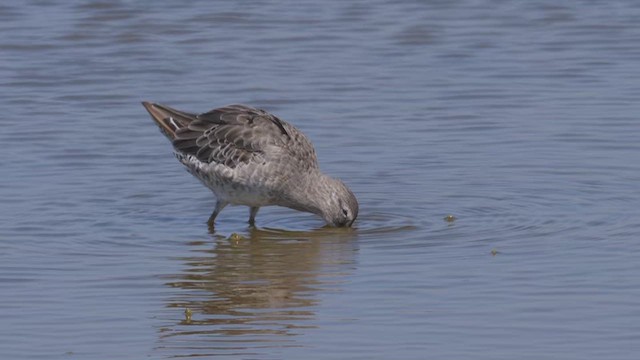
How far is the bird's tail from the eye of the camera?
1270 cm

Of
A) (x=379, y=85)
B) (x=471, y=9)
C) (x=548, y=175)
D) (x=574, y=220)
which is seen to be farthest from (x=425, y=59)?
(x=574, y=220)

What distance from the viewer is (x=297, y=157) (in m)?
12.3

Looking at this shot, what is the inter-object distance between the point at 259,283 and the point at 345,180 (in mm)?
2922

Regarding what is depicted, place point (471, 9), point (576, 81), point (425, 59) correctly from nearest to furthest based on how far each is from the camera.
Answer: point (576, 81), point (425, 59), point (471, 9)

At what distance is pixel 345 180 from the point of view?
42.7 feet

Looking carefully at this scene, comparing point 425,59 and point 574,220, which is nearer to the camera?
point 574,220

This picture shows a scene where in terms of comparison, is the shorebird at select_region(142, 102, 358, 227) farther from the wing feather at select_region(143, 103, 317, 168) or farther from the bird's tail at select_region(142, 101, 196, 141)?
the bird's tail at select_region(142, 101, 196, 141)

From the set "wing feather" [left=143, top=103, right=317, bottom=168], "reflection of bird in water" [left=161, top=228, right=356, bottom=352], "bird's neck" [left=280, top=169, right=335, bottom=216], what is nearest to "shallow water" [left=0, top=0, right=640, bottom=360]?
"reflection of bird in water" [left=161, top=228, right=356, bottom=352]

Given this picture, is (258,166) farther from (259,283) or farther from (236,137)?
(259,283)

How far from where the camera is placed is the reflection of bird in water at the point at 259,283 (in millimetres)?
8938

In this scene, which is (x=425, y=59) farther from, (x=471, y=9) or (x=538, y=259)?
(x=538, y=259)

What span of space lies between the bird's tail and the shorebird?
232mm

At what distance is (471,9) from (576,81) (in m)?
3.97

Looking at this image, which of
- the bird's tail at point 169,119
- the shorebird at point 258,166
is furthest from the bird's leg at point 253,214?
the bird's tail at point 169,119
